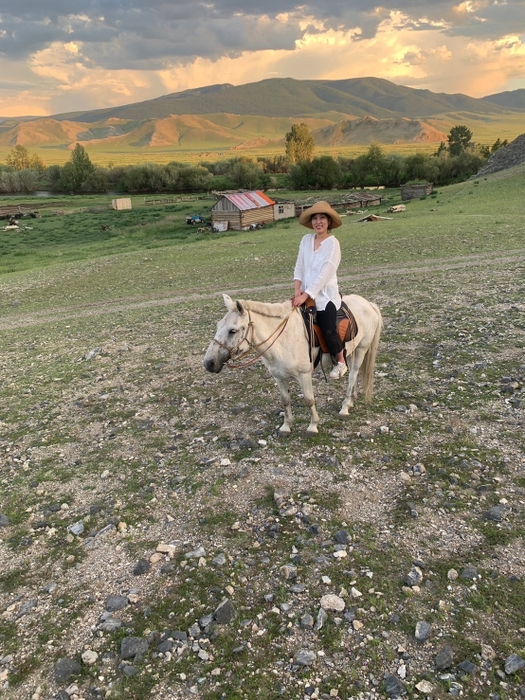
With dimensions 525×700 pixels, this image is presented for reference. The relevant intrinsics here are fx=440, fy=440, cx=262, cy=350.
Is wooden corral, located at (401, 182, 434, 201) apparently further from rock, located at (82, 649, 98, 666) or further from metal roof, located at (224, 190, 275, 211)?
rock, located at (82, 649, 98, 666)

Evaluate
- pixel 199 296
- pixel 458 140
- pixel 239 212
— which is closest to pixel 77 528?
pixel 199 296

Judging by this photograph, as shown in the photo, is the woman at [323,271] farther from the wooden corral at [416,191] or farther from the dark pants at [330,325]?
the wooden corral at [416,191]

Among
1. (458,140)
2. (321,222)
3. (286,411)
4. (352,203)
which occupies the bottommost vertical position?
(286,411)

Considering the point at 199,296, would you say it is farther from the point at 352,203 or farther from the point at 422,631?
the point at 352,203

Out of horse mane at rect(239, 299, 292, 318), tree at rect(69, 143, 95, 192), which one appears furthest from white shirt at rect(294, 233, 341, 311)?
tree at rect(69, 143, 95, 192)

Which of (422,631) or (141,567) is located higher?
(422,631)

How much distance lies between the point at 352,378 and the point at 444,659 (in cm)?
567

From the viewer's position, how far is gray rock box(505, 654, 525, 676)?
172 inches

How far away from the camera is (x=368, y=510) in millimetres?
6668

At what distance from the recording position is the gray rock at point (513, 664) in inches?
172

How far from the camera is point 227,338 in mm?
7355

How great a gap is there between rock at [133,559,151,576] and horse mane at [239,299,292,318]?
419 centimetres

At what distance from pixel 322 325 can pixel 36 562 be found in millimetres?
6043

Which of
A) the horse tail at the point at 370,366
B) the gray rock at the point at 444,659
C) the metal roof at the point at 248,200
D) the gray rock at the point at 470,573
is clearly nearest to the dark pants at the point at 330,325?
the horse tail at the point at 370,366
